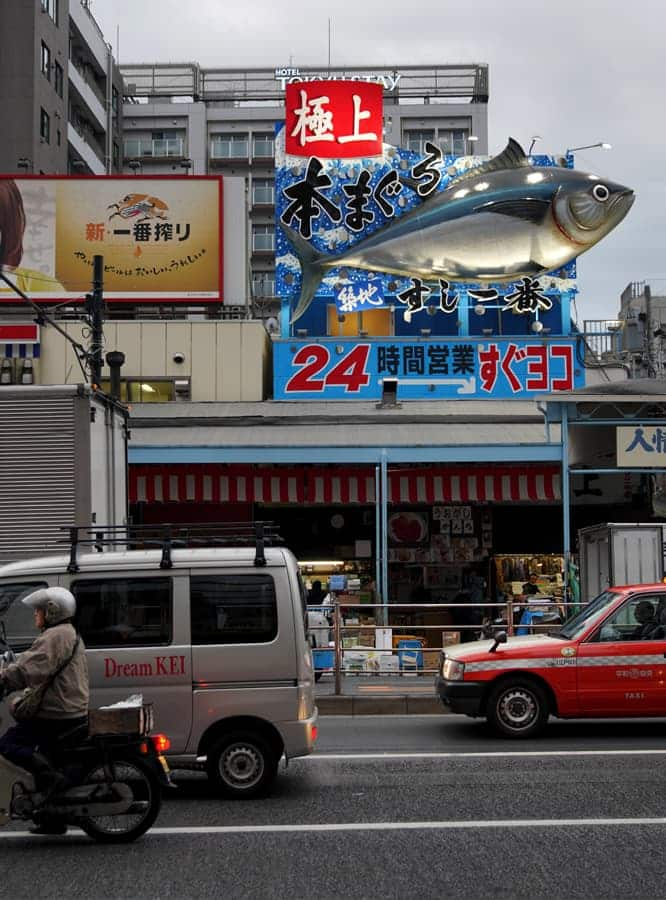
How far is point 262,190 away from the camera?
8269cm

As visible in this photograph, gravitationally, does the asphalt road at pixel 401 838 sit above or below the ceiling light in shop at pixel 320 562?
below

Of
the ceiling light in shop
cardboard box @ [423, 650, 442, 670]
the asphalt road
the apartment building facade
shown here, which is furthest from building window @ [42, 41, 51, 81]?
the asphalt road

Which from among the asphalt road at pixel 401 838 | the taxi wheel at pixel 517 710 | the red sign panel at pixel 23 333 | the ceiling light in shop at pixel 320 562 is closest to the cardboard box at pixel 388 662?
the taxi wheel at pixel 517 710

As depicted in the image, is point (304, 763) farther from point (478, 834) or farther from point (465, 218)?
point (465, 218)

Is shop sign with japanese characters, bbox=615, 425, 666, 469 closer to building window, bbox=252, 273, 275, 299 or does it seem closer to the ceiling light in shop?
the ceiling light in shop

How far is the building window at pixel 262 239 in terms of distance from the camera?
8050cm

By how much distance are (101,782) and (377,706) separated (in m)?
8.25

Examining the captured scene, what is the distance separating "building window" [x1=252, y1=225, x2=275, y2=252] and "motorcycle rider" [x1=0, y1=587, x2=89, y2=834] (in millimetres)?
72503

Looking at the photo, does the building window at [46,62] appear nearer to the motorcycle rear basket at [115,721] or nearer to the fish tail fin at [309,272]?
the fish tail fin at [309,272]

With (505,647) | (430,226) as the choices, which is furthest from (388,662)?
(430,226)

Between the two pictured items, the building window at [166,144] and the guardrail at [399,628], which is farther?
the building window at [166,144]

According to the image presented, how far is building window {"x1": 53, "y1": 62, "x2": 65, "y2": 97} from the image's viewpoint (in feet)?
186

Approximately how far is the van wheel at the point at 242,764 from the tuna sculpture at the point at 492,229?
2192 centimetres

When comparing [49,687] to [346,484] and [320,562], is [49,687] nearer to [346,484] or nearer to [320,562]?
[346,484]
